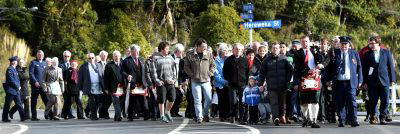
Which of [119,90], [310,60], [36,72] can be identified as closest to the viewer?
[310,60]

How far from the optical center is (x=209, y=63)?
20.5 meters

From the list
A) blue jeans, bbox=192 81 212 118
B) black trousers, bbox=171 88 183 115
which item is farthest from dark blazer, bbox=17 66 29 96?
blue jeans, bbox=192 81 212 118

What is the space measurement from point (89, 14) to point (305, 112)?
1697 inches

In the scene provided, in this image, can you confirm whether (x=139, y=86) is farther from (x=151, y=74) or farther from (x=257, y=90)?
(x=257, y=90)

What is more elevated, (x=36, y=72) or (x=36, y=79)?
(x=36, y=72)

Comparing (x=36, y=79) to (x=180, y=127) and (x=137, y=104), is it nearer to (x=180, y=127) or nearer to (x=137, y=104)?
(x=137, y=104)

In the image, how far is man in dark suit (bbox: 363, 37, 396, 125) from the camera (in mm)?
18953

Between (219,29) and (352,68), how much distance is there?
22498mm

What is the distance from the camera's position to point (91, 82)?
2352 centimetres

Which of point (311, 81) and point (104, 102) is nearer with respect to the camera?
point (311, 81)

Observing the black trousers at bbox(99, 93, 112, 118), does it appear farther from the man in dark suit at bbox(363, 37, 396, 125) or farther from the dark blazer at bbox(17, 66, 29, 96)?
the man in dark suit at bbox(363, 37, 396, 125)

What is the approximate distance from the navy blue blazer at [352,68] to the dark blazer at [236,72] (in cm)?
229

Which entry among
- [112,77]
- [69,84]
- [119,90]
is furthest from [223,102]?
[69,84]

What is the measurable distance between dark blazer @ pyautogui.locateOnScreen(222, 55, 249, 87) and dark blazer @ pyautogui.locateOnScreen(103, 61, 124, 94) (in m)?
3.08
